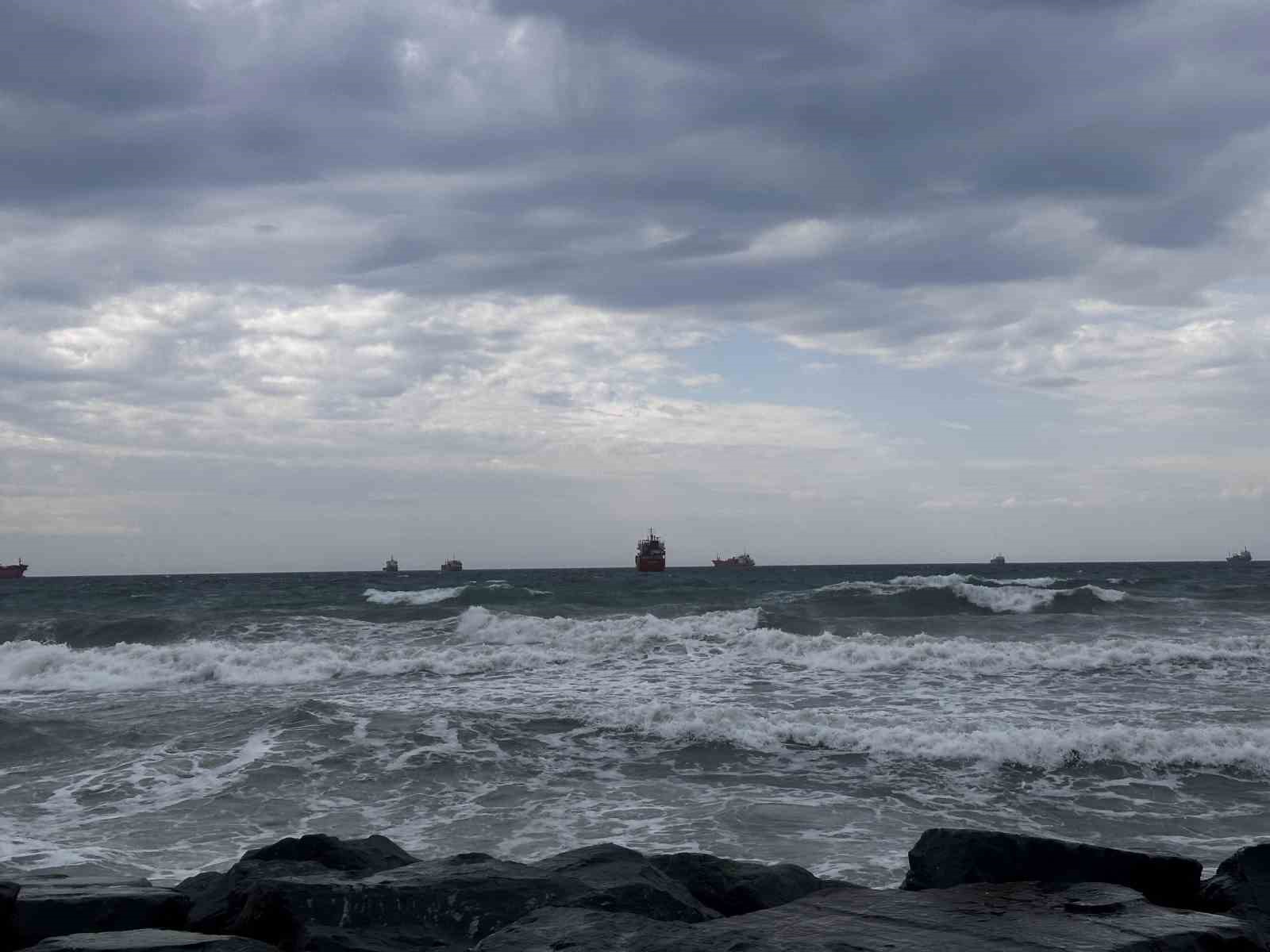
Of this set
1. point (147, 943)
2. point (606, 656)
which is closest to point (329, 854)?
point (147, 943)

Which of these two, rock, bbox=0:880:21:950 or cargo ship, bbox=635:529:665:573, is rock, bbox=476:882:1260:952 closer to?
rock, bbox=0:880:21:950

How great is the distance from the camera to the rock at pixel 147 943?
4.76m

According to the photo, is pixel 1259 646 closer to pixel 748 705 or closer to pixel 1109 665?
pixel 1109 665

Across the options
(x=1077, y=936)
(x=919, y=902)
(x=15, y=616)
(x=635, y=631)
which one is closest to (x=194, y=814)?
(x=919, y=902)

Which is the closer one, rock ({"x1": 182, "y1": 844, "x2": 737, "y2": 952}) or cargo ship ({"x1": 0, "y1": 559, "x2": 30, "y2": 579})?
rock ({"x1": 182, "y1": 844, "x2": 737, "y2": 952})

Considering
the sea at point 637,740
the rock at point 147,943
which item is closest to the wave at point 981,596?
the sea at point 637,740

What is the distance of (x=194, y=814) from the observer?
1059 centimetres

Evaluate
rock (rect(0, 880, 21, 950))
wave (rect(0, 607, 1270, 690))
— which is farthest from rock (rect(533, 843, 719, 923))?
wave (rect(0, 607, 1270, 690))

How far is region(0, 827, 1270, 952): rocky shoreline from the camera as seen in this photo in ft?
15.9

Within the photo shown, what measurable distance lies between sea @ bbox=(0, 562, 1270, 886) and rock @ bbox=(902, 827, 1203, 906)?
1981 millimetres

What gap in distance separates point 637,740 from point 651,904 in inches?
332

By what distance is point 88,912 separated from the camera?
5906mm

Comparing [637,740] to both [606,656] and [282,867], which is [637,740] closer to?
[282,867]

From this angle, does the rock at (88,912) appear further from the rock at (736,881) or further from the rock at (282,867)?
the rock at (736,881)
